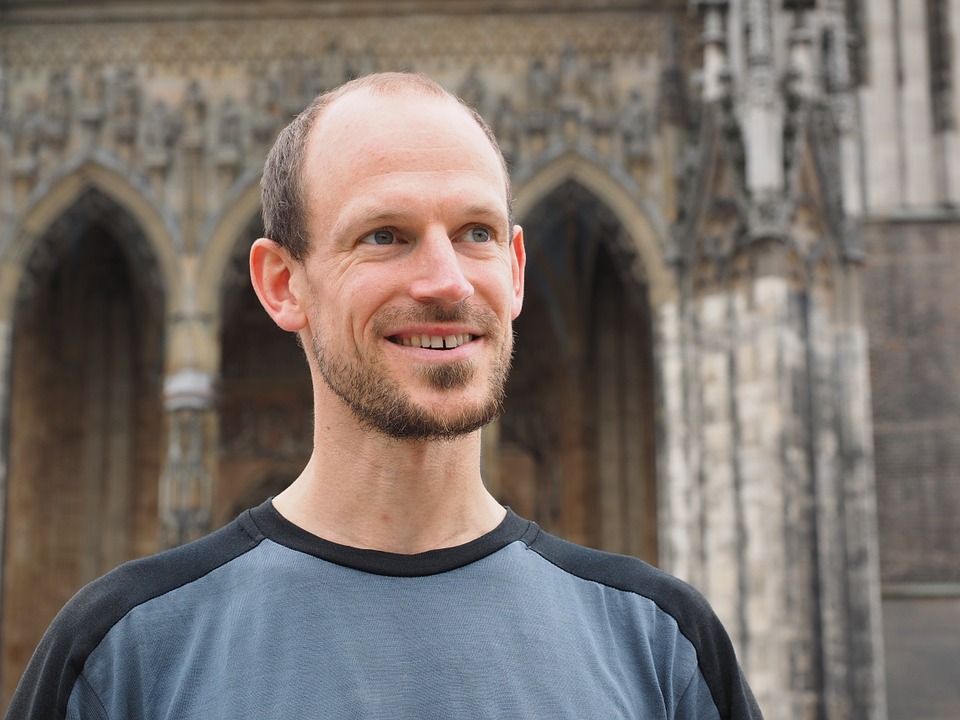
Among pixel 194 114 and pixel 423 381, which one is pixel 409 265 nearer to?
pixel 423 381

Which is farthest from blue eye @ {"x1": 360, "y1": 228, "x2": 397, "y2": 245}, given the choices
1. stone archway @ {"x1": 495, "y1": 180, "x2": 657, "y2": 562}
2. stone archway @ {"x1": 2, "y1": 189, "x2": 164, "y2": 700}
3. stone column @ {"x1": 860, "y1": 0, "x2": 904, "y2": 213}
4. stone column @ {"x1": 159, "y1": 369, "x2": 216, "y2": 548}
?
stone column @ {"x1": 860, "y1": 0, "x2": 904, "y2": 213}

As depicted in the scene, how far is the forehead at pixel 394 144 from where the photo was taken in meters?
1.56

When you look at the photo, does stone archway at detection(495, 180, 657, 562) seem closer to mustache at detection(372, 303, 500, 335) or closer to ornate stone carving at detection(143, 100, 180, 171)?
ornate stone carving at detection(143, 100, 180, 171)

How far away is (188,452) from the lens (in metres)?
11.9

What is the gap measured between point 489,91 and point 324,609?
36.5 feet

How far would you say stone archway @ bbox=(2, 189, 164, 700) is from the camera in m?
13.6

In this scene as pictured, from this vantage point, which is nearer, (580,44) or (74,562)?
(580,44)

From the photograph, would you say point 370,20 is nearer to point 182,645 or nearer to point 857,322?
point 857,322

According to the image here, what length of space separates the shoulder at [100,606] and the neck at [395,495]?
0.09 metres

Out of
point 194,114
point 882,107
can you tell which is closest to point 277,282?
point 194,114

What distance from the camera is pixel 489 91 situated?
12.3m

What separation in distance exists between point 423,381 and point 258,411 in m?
14.1

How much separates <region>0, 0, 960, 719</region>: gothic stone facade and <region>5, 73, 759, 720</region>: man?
9346 millimetres

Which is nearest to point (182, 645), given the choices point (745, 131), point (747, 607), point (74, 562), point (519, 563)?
point (519, 563)
